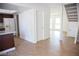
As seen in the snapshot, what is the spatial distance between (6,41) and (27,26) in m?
0.41

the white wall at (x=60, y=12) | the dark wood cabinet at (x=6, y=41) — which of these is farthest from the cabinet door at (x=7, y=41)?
the white wall at (x=60, y=12)

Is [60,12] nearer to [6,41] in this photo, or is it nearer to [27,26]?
[27,26]

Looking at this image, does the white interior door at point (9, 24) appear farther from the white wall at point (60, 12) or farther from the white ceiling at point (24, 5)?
the white wall at point (60, 12)

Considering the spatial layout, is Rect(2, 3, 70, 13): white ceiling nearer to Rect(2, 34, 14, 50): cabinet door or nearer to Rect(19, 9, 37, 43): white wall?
Rect(19, 9, 37, 43): white wall

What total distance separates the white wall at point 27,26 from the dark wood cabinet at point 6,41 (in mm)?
174

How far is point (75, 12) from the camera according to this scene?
61.1 inches

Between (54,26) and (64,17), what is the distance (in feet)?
0.69

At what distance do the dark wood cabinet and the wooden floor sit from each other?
0.08 meters

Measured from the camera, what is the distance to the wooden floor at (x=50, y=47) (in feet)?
5.14

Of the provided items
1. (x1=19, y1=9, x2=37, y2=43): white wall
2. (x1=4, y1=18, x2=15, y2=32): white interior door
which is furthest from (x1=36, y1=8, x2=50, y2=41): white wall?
(x1=4, y1=18, x2=15, y2=32): white interior door

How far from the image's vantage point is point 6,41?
158 cm

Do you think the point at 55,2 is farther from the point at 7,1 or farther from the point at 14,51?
the point at 14,51

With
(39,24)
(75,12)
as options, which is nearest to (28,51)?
(39,24)

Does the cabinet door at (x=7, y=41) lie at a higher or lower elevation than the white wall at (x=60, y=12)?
lower
